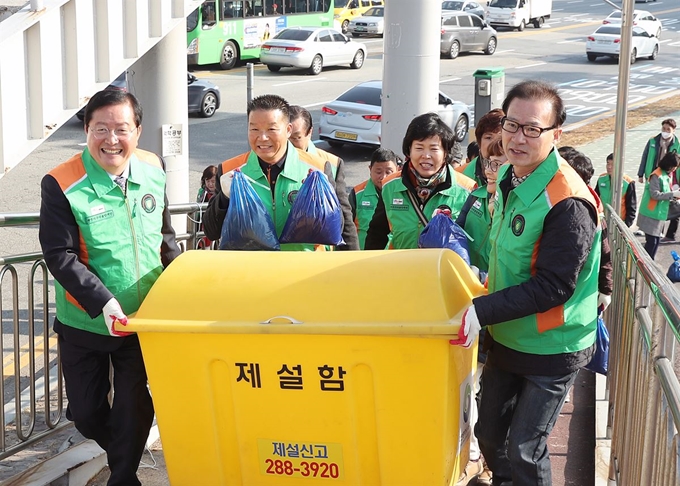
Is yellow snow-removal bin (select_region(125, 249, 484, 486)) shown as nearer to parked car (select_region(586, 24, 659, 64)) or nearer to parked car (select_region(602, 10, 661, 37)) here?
parked car (select_region(586, 24, 659, 64))

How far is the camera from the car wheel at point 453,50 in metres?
32.0

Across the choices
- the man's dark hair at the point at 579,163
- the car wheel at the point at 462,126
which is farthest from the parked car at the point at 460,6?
the man's dark hair at the point at 579,163

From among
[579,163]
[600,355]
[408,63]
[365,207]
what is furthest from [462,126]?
[600,355]

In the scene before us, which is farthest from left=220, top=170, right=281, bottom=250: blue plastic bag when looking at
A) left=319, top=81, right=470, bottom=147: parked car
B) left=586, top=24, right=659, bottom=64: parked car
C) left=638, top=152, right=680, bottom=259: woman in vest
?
left=586, top=24, right=659, bottom=64: parked car

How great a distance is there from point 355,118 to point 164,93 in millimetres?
10280

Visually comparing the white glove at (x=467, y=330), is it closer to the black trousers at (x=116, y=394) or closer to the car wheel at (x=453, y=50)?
the black trousers at (x=116, y=394)

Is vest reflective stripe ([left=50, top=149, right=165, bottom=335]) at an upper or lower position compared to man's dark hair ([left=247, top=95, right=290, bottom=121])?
lower

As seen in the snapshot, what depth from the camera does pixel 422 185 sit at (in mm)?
4520

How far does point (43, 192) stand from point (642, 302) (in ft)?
8.20

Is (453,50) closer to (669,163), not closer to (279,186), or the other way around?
(669,163)

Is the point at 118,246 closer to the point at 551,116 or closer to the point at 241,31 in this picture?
the point at 551,116

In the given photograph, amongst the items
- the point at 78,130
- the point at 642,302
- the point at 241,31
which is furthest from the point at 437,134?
the point at 241,31

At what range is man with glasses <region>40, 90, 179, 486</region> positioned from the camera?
3.74 meters

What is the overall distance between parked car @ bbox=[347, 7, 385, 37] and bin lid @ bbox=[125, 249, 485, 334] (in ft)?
110
